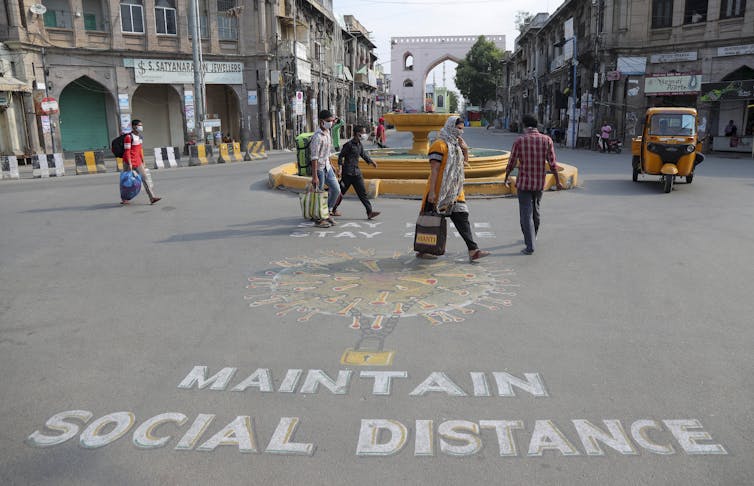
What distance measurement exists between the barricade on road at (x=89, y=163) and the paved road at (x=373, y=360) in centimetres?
1340

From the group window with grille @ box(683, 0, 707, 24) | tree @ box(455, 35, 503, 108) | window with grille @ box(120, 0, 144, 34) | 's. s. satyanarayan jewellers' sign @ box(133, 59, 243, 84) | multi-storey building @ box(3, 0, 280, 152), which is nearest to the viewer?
multi-storey building @ box(3, 0, 280, 152)

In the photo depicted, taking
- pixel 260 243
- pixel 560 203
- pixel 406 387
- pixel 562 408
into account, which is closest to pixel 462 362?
pixel 406 387

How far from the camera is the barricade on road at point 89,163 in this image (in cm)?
2119

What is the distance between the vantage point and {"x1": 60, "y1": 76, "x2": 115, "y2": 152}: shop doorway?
2966 cm

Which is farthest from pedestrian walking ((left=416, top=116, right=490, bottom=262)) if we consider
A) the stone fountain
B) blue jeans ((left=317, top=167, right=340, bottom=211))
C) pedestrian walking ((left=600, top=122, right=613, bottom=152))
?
pedestrian walking ((left=600, top=122, right=613, bottom=152))

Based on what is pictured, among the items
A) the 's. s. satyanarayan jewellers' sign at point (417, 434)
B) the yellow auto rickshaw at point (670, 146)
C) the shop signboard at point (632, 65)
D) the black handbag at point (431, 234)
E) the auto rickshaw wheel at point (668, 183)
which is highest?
the shop signboard at point (632, 65)

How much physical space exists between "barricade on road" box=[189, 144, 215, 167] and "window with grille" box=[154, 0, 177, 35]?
975 centimetres

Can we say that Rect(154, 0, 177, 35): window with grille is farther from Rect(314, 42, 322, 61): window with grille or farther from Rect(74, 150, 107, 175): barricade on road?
Rect(314, 42, 322, 61): window with grille

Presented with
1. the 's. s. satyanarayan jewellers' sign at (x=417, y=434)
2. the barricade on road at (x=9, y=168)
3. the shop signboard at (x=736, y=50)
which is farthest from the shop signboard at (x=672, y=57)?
the 's. s. satyanarayan jewellers' sign at (x=417, y=434)

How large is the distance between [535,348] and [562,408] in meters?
0.99

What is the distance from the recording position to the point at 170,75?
31.4 metres

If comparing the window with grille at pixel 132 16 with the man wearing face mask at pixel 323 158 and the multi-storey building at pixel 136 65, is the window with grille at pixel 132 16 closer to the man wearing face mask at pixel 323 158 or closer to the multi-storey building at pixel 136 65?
the multi-storey building at pixel 136 65

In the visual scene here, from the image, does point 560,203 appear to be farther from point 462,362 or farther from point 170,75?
point 170,75

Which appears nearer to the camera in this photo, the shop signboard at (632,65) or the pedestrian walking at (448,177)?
the pedestrian walking at (448,177)
